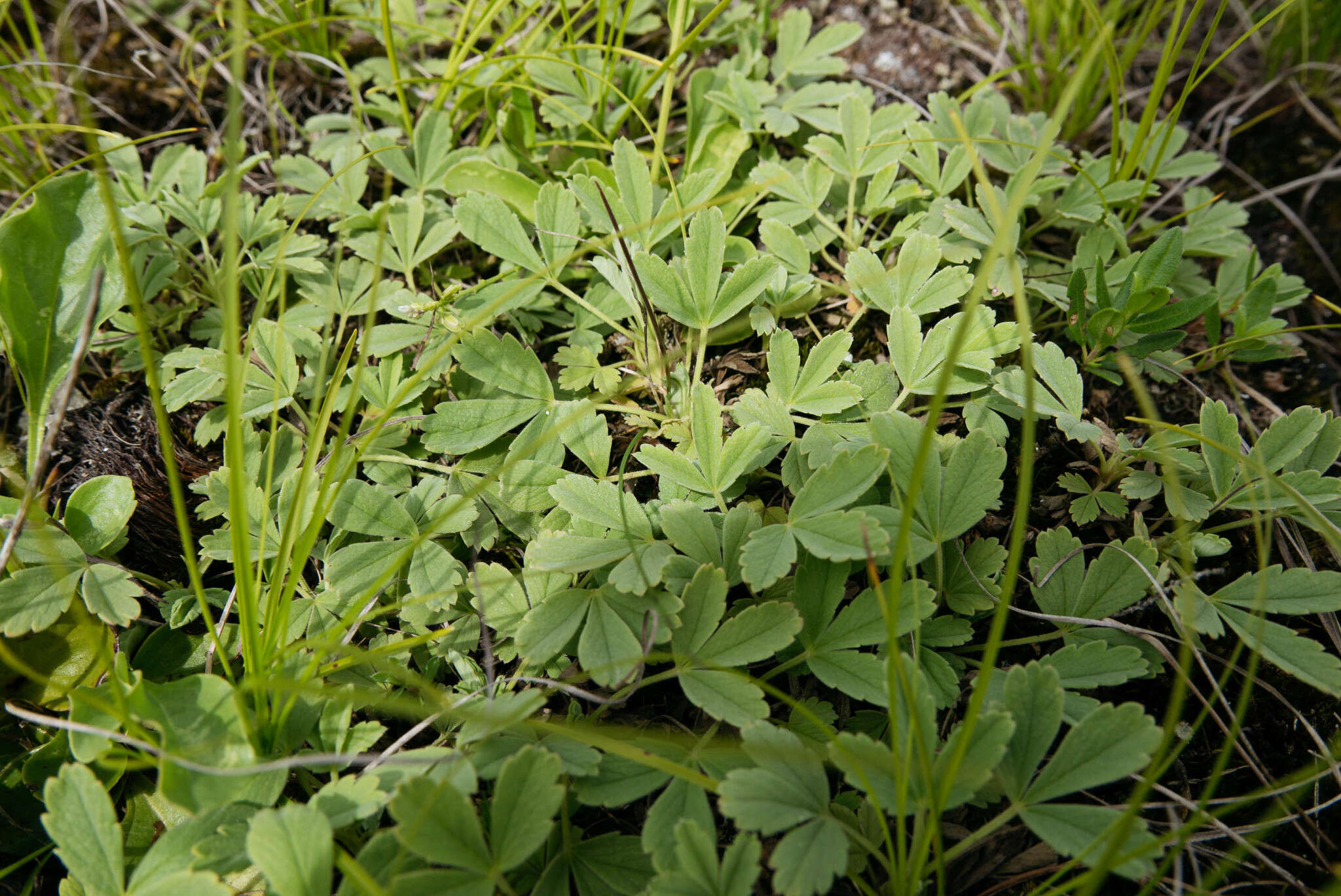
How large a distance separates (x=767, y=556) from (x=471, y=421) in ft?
2.25

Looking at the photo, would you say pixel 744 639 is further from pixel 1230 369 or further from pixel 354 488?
pixel 1230 369

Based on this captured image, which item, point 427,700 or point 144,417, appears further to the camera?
point 144,417

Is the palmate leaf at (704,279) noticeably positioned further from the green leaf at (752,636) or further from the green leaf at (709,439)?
the green leaf at (752,636)

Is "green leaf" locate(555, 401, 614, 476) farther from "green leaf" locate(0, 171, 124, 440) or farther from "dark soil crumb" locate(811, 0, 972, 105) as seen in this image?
"dark soil crumb" locate(811, 0, 972, 105)

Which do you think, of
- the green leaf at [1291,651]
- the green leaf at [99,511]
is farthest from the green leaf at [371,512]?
the green leaf at [1291,651]

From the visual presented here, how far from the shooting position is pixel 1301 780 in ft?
4.50

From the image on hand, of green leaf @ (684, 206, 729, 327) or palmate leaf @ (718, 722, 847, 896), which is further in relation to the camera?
green leaf @ (684, 206, 729, 327)

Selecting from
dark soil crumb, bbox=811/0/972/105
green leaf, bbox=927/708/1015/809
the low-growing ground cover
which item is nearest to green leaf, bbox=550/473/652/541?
the low-growing ground cover

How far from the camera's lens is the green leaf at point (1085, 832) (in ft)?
3.61

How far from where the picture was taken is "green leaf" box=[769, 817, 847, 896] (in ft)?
3.56

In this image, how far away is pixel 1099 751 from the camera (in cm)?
117

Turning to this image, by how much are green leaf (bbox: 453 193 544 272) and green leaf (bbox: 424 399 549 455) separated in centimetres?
34

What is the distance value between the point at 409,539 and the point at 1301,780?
1.64 metres

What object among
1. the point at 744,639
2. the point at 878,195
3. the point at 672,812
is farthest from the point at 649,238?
the point at 672,812
